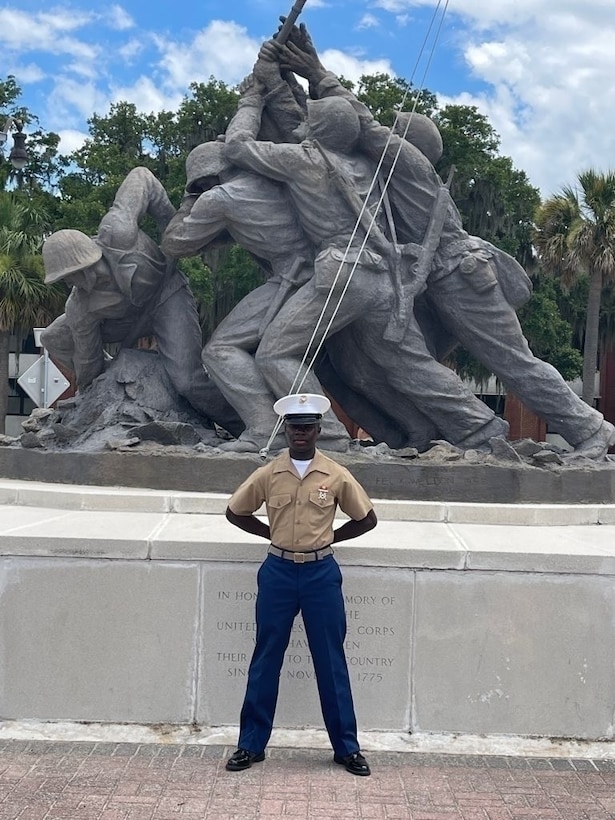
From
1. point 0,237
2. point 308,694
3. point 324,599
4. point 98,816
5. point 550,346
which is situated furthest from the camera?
point 550,346

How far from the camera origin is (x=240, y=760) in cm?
372

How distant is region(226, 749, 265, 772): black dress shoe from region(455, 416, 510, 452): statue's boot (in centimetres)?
358

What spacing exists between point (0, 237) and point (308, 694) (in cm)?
1669

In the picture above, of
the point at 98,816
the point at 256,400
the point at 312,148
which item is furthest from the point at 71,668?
the point at 312,148

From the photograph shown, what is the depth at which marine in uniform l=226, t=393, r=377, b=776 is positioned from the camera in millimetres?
3648

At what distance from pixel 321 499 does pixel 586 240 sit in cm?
1717

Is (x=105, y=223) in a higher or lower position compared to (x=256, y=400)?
higher

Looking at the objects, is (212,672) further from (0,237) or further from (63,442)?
(0,237)

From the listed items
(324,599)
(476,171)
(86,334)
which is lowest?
(324,599)

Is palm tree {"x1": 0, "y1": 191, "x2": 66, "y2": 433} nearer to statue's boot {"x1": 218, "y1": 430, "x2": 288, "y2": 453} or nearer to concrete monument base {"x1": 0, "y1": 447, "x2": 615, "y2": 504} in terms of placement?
concrete monument base {"x1": 0, "y1": 447, "x2": 615, "y2": 504}

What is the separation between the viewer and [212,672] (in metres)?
4.23

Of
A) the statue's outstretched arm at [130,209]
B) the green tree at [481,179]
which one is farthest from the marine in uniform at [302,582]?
the green tree at [481,179]

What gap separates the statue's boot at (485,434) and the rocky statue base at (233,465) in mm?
290

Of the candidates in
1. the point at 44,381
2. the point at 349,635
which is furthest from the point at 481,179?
the point at 349,635
